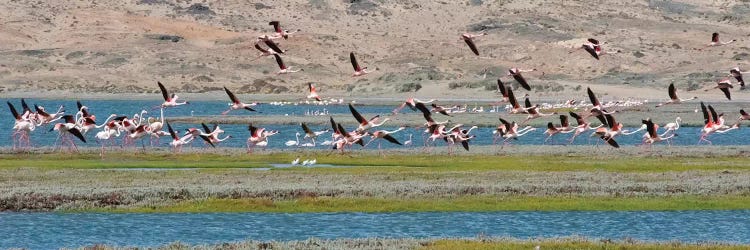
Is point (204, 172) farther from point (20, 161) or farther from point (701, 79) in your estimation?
point (701, 79)

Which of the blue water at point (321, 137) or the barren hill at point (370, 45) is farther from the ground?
the barren hill at point (370, 45)

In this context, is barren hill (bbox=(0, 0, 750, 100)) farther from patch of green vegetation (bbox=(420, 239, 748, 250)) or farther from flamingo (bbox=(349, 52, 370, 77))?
patch of green vegetation (bbox=(420, 239, 748, 250))

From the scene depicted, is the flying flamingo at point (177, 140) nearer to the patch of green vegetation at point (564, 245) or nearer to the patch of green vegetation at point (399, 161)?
the patch of green vegetation at point (399, 161)

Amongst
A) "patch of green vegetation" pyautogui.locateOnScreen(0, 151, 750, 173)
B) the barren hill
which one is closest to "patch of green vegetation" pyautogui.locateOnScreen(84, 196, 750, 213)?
"patch of green vegetation" pyautogui.locateOnScreen(0, 151, 750, 173)

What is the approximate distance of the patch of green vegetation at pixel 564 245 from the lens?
67.8 feet

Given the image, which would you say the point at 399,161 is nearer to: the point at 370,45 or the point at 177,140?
the point at 177,140

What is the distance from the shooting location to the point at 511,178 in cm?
3297

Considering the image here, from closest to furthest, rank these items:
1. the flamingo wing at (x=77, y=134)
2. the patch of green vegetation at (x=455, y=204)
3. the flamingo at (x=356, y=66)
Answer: the patch of green vegetation at (x=455, y=204) < the flamingo at (x=356, y=66) < the flamingo wing at (x=77, y=134)

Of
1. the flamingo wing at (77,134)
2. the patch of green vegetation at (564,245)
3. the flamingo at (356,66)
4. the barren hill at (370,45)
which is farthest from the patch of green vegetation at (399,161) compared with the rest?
the barren hill at (370,45)

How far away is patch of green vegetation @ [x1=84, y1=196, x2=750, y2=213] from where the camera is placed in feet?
89.8

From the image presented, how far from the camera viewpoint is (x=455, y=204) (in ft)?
92.3

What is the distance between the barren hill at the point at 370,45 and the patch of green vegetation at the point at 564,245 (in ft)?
233

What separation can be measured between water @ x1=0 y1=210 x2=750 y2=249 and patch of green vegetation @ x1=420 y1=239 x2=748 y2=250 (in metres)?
2.35

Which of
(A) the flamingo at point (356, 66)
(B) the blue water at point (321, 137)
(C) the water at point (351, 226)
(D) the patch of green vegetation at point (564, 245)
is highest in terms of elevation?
(A) the flamingo at point (356, 66)
